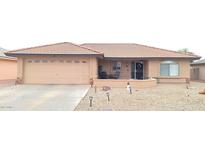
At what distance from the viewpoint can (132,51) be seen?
2845cm

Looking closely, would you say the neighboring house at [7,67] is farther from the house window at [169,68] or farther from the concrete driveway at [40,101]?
the house window at [169,68]

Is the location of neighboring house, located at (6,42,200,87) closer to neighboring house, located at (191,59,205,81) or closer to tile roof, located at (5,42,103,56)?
tile roof, located at (5,42,103,56)

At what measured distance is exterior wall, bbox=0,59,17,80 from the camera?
25.9 meters

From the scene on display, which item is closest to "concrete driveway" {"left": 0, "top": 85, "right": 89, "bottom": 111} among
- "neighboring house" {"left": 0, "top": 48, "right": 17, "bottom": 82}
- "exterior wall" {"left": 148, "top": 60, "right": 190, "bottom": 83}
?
"neighboring house" {"left": 0, "top": 48, "right": 17, "bottom": 82}

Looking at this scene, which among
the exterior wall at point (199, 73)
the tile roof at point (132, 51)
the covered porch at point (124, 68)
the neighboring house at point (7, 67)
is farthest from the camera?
the exterior wall at point (199, 73)

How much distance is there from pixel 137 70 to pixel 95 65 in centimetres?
694

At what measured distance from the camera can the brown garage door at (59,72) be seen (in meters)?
22.7

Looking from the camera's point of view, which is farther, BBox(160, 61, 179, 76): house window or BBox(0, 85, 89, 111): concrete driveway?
BBox(160, 61, 179, 76): house window

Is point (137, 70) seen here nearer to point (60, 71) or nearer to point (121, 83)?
point (121, 83)

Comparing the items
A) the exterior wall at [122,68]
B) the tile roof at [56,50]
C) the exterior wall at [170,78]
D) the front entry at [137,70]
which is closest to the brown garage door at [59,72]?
the tile roof at [56,50]

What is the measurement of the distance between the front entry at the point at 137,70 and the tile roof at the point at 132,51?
4.10 feet

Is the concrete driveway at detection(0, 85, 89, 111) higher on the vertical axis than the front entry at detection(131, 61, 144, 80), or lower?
lower
